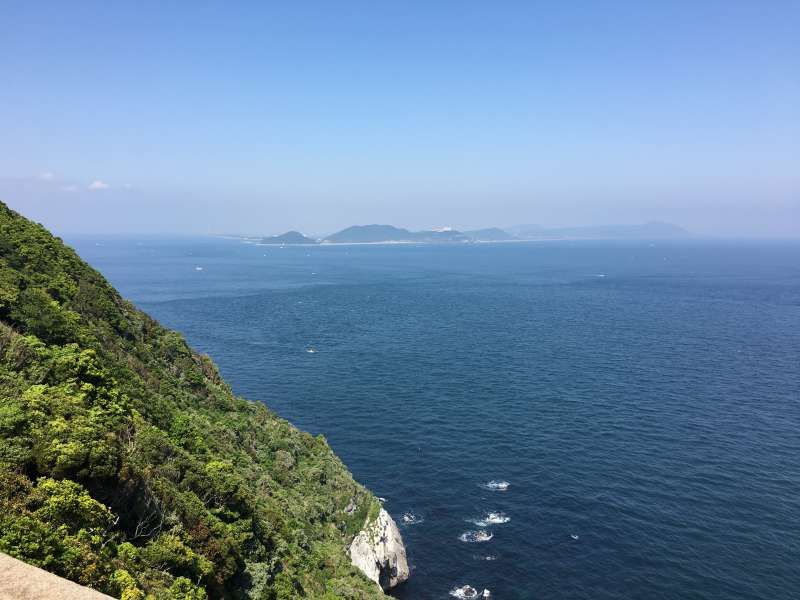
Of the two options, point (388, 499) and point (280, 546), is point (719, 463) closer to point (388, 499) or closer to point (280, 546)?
point (388, 499)

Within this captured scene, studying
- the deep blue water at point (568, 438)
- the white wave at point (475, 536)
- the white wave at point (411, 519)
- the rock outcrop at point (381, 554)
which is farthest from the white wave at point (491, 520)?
the rock outcrop at point (381, 554)

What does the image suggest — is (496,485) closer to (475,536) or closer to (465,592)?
(475,536)

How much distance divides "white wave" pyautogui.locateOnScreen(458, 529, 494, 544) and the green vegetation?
1349 centimetres

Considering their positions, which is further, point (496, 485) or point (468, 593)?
point (496, 485)

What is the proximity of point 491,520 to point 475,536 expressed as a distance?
Answer: 4054 millimetres

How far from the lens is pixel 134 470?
1045 inches

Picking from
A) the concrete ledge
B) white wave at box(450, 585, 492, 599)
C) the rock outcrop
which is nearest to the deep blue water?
white wave at box(450, 585, 492, 599)

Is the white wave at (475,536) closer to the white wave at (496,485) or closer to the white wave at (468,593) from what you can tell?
the white wave at (468,593)

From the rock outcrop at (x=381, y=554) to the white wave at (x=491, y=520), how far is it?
1233 centimetres

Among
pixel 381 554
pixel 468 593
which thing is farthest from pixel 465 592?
pixel 381 554

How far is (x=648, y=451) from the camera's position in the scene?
78.0 meters

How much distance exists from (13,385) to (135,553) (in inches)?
533

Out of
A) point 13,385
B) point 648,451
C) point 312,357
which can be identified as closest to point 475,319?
point 312,357

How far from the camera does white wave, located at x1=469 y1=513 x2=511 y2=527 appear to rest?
63.7m
